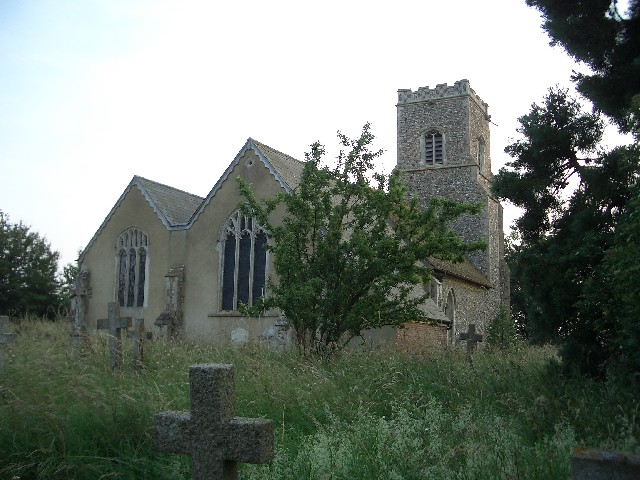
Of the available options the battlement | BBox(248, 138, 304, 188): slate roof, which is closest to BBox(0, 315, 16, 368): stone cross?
BBox(248, 138, 304, 188): slate roof

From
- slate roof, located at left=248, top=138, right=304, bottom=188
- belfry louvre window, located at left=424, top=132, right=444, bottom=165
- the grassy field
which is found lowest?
the grassy field

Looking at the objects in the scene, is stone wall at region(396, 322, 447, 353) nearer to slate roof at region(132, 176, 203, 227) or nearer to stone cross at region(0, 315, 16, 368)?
slate roof at region(132, 176, 203, 227)

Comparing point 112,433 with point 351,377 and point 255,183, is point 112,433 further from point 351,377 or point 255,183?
point 255,183

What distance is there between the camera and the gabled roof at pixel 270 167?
2059cm

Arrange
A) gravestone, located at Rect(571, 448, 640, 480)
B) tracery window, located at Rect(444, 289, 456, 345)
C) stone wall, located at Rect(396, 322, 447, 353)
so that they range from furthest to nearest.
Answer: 1. tracery window, located at Rect(444, 289, 456, 345)
2. stone wall, located at Rect(396, 322, 447, 353)
3. gravestone, located at Rect(571, 448, 640, 480)

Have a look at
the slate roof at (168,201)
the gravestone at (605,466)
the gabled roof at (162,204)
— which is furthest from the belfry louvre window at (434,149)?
the gravestone at (605,466)

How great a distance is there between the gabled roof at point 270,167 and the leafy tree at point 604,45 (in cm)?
1098

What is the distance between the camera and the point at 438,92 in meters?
36.8

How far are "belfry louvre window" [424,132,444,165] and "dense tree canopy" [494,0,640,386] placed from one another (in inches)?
1019

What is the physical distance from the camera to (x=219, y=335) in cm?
1994

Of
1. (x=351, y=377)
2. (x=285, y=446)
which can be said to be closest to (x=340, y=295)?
(x=351, y=377)

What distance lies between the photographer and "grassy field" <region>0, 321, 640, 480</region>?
16.2 feet

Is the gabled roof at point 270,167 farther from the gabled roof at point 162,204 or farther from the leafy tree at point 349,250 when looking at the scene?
the leafy tree at point 349,250

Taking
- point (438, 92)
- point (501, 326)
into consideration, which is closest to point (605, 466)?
point (501, 326)
